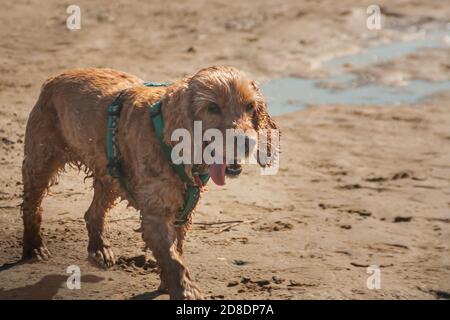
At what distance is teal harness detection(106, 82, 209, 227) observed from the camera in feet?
20.6

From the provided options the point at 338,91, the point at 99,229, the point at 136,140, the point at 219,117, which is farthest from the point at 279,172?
the point at 219,117

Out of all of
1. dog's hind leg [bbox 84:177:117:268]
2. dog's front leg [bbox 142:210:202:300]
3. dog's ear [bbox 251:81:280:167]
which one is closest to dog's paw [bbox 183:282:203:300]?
dog's front leg [bbox 142:210:202:300]

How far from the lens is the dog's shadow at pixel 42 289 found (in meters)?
6.84

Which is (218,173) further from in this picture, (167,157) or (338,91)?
(338,91)

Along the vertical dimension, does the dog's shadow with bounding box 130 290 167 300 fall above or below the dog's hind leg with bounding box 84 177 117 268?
below

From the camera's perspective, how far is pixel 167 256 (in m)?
6.15

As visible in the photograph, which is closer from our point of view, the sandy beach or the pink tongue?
the pink tongue

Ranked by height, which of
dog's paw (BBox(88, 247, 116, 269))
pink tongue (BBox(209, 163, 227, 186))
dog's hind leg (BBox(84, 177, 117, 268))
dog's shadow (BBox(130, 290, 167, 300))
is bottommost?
dog's shadow (BBox(130, 290, 167, 300))

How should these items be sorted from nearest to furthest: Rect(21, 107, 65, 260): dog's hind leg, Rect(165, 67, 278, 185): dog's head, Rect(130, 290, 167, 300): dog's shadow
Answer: Rect(165, 67, 278, 185): dog's head, Rect(130, 290, 167, 300): dog's shadow, Rect(21, 107, 65, 260): dog's hind leg

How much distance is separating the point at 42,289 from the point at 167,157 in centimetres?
161

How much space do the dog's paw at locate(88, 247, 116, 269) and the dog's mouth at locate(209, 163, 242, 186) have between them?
179 centimetres

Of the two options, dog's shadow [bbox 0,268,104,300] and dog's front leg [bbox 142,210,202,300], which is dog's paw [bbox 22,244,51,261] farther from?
dog's front leg [bbox 142,210,202,300]
